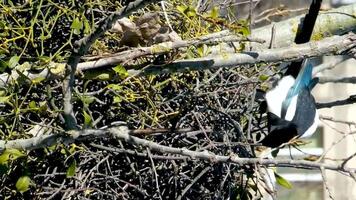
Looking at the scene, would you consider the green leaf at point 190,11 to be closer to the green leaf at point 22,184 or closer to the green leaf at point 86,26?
the green leaf at point 86,26

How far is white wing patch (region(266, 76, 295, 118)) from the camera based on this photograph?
1.40 m

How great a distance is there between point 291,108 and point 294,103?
0.5 inches

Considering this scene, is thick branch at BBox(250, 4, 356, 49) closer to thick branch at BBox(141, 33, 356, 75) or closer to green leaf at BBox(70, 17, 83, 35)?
thick branch at BBox(141, 33, 356, 75)

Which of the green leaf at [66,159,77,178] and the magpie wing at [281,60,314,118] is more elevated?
the magpie wing at [281,60,314,118]

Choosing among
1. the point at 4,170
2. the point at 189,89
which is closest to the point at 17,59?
the point at 4,170

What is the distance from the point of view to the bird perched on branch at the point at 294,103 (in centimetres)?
139

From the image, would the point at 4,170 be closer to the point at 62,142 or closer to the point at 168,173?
the point at 62,142

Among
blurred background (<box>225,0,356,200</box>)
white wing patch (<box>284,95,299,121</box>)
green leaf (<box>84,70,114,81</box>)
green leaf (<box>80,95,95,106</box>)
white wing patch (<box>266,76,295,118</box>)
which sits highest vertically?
green leaf (<box>84,70,114,81</box>)

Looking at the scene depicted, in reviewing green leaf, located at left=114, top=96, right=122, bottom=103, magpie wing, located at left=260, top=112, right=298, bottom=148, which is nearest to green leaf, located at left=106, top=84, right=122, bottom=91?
green leaf, located at left=114, top=96, right=122, bottom=103

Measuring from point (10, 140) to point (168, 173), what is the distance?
0.25 m

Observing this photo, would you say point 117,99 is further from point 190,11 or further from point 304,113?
point 304,113

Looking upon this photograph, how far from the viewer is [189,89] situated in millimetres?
1314

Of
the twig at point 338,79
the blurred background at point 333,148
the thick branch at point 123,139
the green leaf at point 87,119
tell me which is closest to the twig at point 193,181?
the thick branch at point 123,139

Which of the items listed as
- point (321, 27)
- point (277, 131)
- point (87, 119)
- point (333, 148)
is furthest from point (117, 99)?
point (333, 148)
